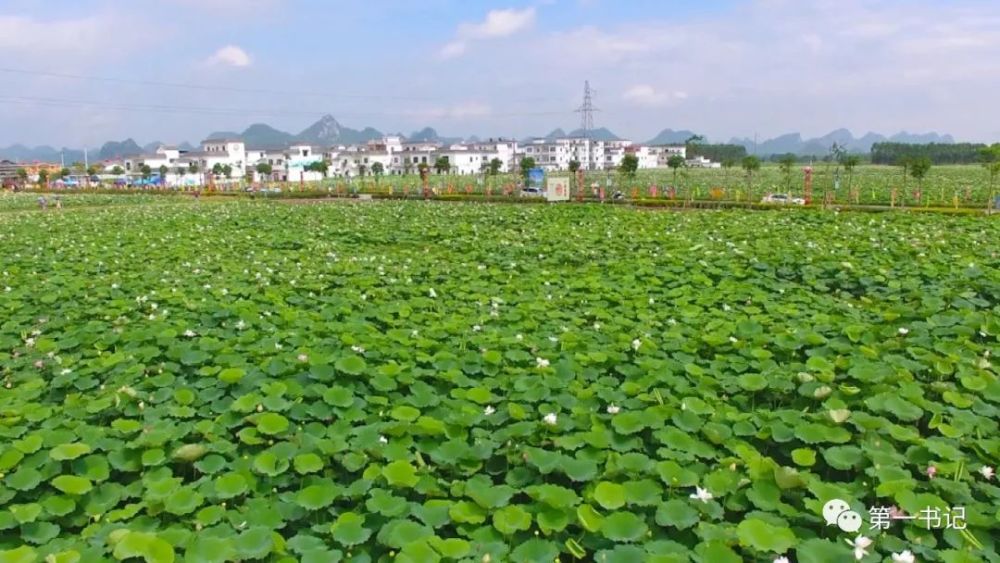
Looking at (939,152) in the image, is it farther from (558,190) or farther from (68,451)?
(68,451)

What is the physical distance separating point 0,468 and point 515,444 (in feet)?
7.99

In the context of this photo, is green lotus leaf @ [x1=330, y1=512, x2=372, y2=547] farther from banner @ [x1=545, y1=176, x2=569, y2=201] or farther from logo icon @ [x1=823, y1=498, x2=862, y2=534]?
banner @ [x1=545, y1=176, x2=569, y2=201]

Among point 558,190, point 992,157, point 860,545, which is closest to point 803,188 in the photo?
point 992,157

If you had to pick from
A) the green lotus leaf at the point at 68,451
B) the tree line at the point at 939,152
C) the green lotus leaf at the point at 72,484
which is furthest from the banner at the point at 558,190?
the tree line at the point at 939,152

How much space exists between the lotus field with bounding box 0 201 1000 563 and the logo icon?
0.01 m

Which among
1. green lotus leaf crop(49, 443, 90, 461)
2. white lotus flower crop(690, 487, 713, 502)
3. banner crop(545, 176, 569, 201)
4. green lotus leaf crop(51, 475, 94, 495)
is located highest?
banner crop(545, 176, 569, 201)

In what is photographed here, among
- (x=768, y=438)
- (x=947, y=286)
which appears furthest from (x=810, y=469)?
(x=947, y=286)

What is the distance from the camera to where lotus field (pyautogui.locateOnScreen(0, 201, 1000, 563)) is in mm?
2555

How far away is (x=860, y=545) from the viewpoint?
7.77 feet

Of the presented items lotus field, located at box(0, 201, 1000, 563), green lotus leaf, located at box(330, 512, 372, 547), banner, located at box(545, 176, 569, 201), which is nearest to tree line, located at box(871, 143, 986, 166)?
banner, located at box(545, 176, 569, 201)

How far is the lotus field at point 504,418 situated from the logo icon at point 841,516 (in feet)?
0.04

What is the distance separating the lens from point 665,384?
408 cm

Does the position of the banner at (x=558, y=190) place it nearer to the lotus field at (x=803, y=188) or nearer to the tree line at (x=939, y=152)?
the lotus field at (x=803, y=188)

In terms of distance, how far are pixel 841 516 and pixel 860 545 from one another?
18 cm
